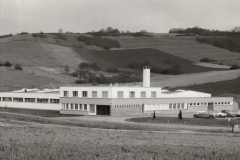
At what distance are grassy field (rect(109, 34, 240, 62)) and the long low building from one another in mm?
55637

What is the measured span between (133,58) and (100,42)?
790 inches

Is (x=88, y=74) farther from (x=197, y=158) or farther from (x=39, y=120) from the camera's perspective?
(x=197, y=158)

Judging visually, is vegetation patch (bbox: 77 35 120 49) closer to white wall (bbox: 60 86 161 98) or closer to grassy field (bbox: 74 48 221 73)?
grassy field (bbox: 74 48 221 73)

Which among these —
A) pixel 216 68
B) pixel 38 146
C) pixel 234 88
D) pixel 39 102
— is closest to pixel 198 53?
pixel 216 68

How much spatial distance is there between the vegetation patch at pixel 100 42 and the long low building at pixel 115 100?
210ft

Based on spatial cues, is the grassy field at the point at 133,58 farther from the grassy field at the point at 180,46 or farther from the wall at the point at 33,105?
the wall at the point at 33,105

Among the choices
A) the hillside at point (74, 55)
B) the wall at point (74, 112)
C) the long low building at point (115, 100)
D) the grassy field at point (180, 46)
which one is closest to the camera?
the long low building at point (115, 100)

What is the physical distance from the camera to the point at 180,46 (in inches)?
6122

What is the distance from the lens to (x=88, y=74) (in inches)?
4786

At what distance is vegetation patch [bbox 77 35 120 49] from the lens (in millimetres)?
154387

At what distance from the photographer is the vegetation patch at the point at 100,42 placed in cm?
15439

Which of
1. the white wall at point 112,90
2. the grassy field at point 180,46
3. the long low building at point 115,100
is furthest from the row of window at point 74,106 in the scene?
the grassy field at point 180,46

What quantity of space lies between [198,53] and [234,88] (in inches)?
1637

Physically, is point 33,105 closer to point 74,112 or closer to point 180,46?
point 74,112
